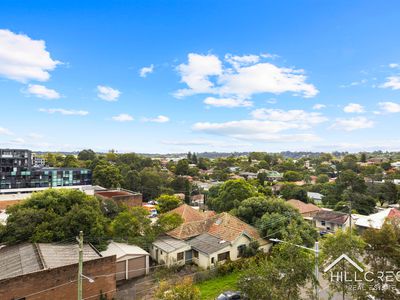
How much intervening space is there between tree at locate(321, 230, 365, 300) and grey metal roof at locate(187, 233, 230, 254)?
9361 millimetres

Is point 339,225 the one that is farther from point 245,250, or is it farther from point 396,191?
point 396,191

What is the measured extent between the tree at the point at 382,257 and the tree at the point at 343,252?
0.47 meters

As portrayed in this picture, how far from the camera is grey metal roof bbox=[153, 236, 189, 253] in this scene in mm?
20750

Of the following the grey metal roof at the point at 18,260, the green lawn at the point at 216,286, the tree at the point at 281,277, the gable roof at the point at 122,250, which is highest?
the tree at the point at 281,277

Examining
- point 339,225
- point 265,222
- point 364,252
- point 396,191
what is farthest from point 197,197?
point 364,252

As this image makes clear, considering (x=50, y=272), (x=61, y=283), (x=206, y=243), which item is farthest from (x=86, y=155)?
(x=50, y=272)

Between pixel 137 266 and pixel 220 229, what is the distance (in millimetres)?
7791

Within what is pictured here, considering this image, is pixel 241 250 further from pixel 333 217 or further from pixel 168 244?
pixel 333 217

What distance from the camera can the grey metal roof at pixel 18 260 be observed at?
45.3ft

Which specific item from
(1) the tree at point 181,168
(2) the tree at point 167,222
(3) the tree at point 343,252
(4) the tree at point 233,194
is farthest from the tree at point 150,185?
(3) the tree at point 343,252

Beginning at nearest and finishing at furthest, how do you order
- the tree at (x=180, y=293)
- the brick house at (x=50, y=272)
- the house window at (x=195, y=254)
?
1. the tree at (x=180, y=293)
2. the brick house at (x=50, y=272)
3. the house window at (x=195, y=254)

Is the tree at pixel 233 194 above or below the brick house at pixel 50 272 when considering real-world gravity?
above

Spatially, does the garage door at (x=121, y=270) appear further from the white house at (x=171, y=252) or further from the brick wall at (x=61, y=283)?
the white house at (x=171, y=252)

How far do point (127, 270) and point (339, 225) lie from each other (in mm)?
27131
